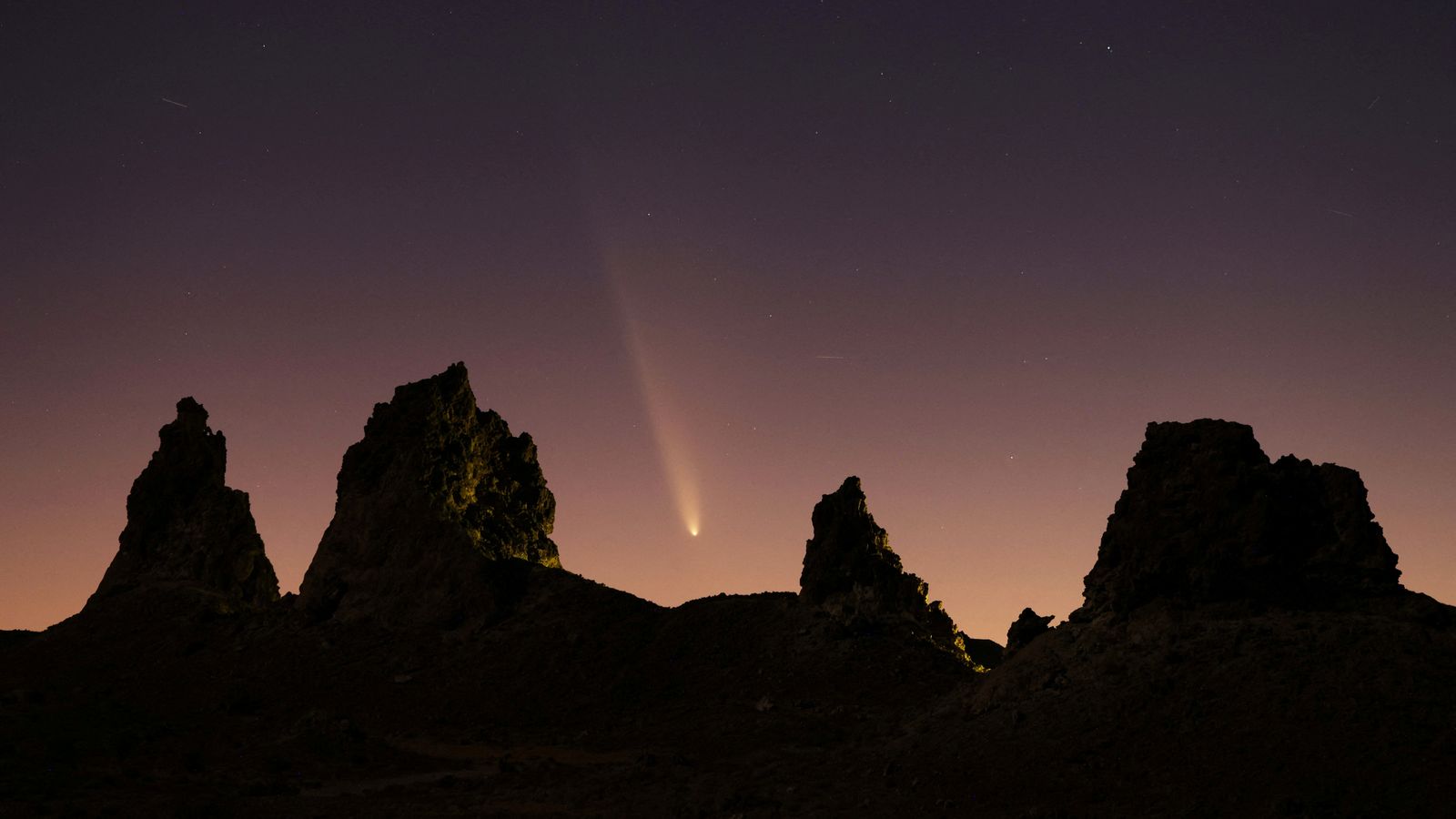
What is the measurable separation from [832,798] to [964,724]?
20.3 feet

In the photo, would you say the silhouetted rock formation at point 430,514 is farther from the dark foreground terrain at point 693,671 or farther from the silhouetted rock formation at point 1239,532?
the silhouetted rock formation at point 1239,532

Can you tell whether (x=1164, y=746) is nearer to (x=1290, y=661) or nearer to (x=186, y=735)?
(x=1290, y=661)

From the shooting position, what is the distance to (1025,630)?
38500mm

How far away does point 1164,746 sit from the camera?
26344mm

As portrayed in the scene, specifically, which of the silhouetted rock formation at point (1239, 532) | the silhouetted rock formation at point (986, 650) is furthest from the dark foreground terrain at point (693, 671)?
the silhouetted rock formation at point (986, 650)

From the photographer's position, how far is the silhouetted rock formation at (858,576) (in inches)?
2162

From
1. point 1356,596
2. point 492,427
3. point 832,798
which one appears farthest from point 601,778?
point 492,427

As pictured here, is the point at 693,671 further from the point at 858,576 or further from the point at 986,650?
the point at 986,650

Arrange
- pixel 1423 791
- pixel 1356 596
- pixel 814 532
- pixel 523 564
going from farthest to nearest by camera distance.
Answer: pixel 523 564 → pixel 814 532 → pixel 1356 596 → pixel 1423 791

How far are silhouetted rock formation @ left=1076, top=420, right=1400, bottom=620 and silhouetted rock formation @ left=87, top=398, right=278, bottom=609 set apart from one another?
5654 cm

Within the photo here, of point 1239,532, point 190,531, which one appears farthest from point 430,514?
point 1239,532

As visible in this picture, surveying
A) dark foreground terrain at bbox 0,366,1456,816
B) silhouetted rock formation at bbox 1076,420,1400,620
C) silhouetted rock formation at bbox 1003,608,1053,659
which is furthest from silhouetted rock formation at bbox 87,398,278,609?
silhouetted rock formation at bbox 1076,420,1400,620

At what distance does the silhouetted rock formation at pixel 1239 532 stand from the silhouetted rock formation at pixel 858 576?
21.6 m

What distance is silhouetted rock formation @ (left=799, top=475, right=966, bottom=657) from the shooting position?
180 ft
